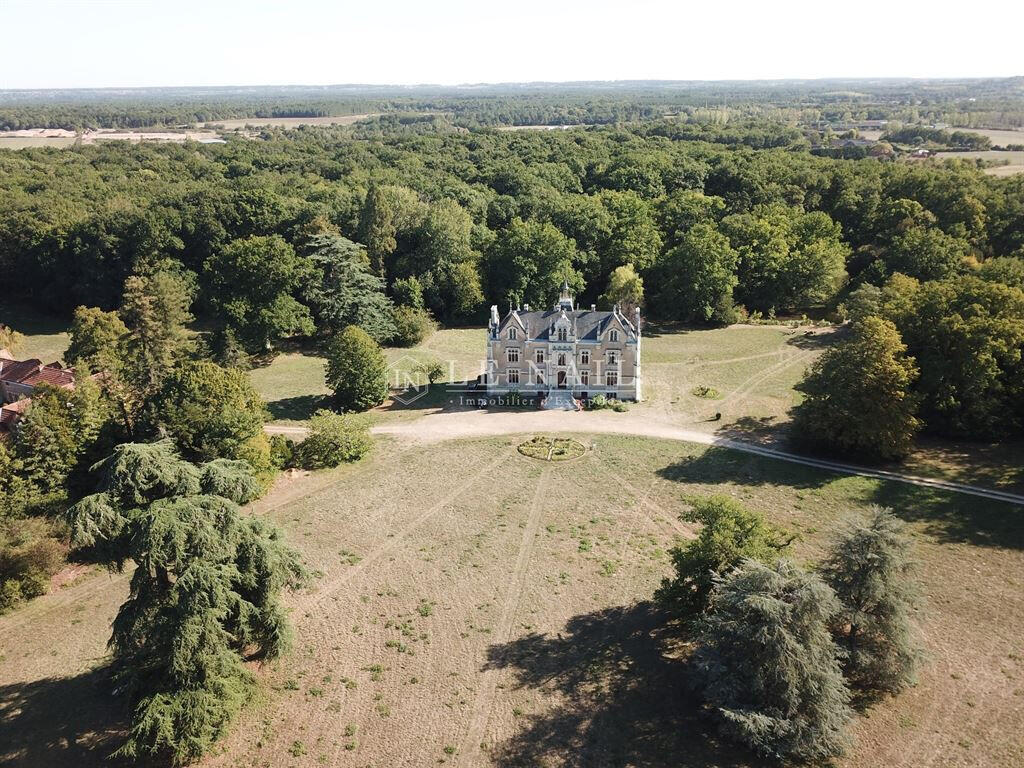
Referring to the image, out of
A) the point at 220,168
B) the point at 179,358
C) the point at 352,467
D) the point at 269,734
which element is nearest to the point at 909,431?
the point at 352,467

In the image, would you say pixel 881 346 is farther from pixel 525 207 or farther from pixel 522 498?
pixel 525 207

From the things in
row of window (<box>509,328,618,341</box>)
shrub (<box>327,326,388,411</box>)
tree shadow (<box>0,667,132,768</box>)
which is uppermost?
row of window (<box>509,328,618,341</box>)

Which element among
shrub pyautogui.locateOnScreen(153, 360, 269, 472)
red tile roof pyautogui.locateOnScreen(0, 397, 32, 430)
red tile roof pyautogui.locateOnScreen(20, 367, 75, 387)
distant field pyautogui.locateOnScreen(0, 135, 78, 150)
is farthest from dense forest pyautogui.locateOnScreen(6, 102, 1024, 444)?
distant field pyautogui.locateOnScreen(0, 135, 78, 150)

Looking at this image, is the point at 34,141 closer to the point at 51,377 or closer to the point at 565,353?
the point at 51,377

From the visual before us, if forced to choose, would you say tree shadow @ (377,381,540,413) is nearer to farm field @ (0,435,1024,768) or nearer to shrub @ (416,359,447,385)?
shrub @ (416,359,447,385)

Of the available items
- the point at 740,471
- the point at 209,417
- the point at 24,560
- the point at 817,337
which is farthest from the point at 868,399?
the point at 24,560


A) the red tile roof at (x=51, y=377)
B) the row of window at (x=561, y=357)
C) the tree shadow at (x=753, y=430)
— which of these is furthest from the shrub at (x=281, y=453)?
the tree shadow at (x=753, y=430)

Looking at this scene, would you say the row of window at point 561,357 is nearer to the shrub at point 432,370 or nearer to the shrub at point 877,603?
the shrub at point 432,370
